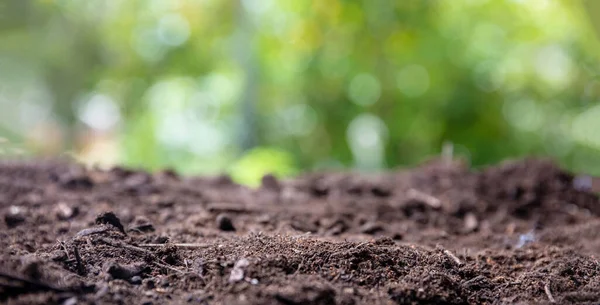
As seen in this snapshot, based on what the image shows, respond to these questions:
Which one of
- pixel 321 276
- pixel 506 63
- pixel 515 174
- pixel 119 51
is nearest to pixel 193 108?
pixel 119 51

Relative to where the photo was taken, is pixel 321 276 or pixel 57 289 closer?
pixel 57 289

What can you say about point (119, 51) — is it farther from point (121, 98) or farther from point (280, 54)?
point (280, 54)

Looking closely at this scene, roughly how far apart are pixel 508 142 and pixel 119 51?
5394 millimetres

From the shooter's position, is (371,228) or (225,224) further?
(371,228)

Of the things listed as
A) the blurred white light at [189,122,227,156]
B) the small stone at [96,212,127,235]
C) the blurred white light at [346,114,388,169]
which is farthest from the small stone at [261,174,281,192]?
the blurred white light at [189,122,227,156]

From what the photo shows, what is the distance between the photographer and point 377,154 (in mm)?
6129

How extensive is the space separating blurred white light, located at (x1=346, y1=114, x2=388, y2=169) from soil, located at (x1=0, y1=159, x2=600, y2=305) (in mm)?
2980

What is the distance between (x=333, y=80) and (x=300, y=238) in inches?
207

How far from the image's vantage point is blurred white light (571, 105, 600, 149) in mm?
6879

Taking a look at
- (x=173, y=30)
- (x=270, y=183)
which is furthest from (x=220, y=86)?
(x=270, y=183)

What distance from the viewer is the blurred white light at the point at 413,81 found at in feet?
21.1

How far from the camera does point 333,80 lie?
659 centimetres

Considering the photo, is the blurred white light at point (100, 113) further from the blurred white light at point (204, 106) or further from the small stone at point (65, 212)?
the small stone at point (65, 212)

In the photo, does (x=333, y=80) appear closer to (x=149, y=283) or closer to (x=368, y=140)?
(x=368, y=140)
